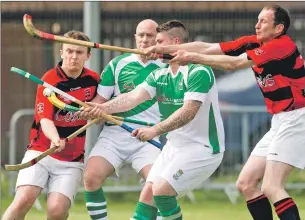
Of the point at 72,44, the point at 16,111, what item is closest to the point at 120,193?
the point at 16,111

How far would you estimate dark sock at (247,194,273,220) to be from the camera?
389 inches

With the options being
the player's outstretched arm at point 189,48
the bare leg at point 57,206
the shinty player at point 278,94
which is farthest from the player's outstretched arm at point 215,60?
the bare leg at point 57,206

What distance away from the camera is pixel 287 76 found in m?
9.59

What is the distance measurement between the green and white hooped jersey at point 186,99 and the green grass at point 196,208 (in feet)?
11.3

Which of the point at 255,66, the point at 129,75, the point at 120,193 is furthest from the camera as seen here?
the point at 120,193

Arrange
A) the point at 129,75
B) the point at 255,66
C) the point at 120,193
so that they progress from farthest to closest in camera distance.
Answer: the point at 120,193 < the point at 129,75 < the point at 255,66

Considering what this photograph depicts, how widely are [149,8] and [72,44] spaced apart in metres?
5.88

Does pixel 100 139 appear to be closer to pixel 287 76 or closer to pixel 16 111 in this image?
pixel 287 76

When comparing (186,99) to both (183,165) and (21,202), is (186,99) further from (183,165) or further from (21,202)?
(21,202)

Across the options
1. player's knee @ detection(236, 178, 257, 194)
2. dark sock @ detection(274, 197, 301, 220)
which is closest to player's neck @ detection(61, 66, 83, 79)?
player's knee @ detection(236, 178, 257, 194)

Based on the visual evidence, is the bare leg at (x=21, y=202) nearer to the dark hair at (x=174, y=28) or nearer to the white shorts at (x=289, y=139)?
the dark hair at (x=174, y=28)

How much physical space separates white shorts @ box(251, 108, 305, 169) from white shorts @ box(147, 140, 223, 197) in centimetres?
45

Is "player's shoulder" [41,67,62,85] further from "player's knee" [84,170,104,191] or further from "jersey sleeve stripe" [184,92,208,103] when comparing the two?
"jersey sleeve stripe" [184,92,208,103]

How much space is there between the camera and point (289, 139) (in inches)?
380
